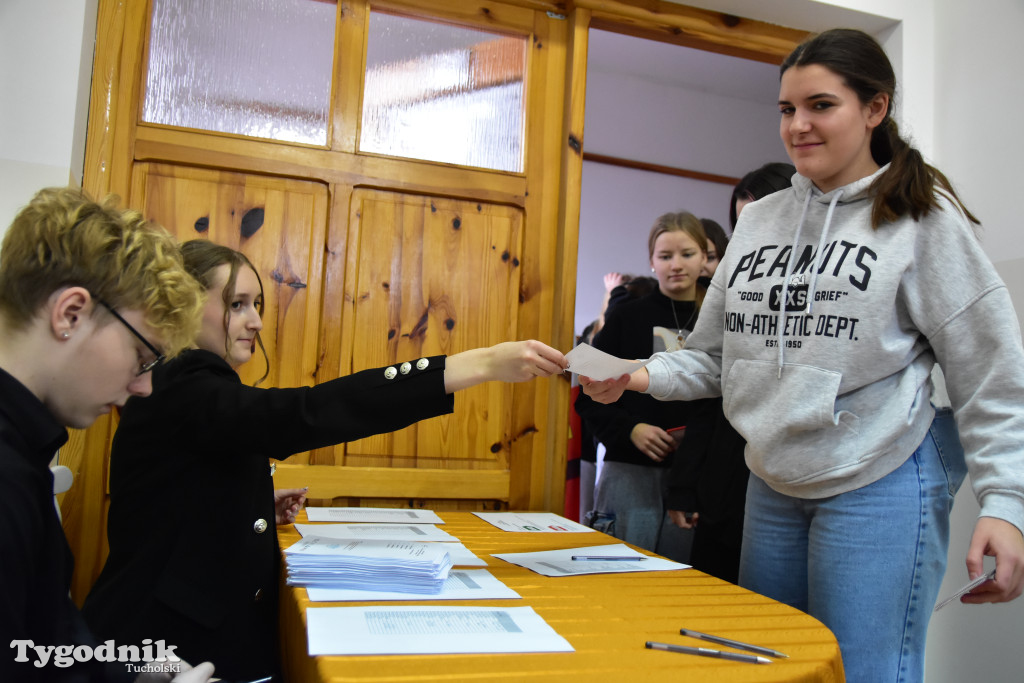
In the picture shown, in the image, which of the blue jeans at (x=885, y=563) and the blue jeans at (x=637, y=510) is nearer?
the blue jeans at (x=885, y=563)

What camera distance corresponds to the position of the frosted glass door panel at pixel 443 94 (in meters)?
2.42

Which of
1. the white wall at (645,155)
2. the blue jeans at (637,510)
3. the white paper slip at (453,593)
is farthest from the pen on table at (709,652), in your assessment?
the white wall at (645,155)

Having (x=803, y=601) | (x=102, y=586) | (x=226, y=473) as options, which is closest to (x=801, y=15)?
(x=803, y=601)

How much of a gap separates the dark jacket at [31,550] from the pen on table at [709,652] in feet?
2.27

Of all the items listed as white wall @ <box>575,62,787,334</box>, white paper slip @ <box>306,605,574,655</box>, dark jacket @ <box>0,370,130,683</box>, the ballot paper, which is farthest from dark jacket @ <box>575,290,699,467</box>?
white wall @ <box>575,62,787,334</box>

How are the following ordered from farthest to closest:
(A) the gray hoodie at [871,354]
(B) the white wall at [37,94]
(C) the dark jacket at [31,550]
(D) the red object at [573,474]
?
(D) the red object at [573,474]
(B) the white wall at [37,94]
(A) the gray hoodie at [871,354]
(C) the dark jacket at [31,550]

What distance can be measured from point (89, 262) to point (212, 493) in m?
0.56

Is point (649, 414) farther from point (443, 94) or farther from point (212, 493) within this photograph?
point (212, 493)

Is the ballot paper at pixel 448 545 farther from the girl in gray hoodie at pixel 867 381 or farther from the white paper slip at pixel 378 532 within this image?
the girl in gray hoodie at pixel 867 381

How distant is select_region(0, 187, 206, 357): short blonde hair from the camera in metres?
0.93

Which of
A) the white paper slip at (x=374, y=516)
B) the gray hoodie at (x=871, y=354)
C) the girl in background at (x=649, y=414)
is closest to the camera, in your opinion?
the gray hoodie at (x=871, y=354)

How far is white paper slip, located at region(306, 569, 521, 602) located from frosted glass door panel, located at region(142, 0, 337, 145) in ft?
5.21

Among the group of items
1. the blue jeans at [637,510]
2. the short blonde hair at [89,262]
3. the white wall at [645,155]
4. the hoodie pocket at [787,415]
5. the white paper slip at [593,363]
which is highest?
the white wall at [645,155]

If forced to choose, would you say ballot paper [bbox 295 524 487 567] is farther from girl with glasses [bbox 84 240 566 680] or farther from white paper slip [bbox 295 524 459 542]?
girl with glasses [bbox 84 240 566 680]
